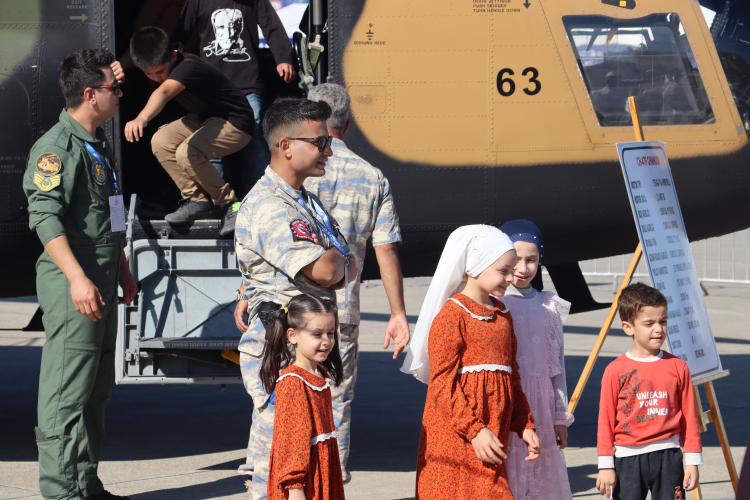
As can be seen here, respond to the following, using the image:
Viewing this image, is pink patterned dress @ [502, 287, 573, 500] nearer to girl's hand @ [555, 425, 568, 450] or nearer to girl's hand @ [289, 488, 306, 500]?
girl's hand @ [555, 425, 568, 450]

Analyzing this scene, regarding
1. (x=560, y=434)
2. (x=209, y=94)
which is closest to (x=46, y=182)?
(x=209, y=94)

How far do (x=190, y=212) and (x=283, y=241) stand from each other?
2.07 metres

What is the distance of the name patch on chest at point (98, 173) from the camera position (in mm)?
3995

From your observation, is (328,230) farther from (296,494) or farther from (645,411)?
(645,411)

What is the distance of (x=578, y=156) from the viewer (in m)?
4.98

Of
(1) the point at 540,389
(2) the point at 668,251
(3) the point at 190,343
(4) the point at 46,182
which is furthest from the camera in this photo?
(3) the point at 190,343

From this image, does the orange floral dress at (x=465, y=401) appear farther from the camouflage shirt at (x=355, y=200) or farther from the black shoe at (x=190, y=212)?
the black shoe at (x=190, y=212)

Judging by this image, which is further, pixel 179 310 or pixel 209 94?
pixel 209 94

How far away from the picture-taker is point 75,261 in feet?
12.1

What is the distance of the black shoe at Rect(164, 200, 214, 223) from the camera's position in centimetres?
477

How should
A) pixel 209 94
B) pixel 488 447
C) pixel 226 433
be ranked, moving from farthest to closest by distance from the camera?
pixel 226 433 < pixel 209 94 < pixel 488 447

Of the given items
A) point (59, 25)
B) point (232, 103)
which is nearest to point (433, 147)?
point (232, 103)

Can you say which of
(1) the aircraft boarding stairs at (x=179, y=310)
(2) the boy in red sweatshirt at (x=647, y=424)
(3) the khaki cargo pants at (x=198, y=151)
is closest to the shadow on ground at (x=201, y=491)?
(1) the aircraft boarding stairs at (x=179, y=310)

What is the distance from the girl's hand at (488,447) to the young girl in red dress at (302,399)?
0.49 meters
